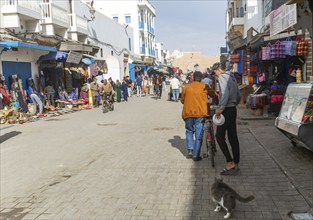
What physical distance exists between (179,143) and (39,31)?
14.0 meters

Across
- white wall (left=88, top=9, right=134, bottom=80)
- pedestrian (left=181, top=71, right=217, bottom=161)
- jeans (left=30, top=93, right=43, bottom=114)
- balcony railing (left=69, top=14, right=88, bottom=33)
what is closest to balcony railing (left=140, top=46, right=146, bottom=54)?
white wall (left=88, top=9, right=134, bottom=80)

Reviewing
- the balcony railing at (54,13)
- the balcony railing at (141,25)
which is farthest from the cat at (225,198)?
the balcony railing at (141,25)

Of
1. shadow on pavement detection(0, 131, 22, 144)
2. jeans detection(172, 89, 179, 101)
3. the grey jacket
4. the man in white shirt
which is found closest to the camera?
the grey jacket

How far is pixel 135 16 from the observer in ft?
189

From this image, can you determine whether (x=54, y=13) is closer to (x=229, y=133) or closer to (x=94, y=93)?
(x=94, y=93)

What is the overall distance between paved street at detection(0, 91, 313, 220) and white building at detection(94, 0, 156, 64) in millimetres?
45892

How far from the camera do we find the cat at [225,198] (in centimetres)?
436

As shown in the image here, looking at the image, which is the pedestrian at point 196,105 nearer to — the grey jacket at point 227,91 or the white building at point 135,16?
the grey jacket at point 227,91

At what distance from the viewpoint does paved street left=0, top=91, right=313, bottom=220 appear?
4.79 meters

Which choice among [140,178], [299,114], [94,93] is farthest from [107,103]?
[299,114]

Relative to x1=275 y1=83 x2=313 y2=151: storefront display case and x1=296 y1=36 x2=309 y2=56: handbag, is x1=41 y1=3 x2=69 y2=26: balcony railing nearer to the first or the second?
x1=296 y1=36 x2=309 y2=56: handbag

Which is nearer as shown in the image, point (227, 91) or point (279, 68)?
point (227, 91)

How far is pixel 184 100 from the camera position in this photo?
7.27m

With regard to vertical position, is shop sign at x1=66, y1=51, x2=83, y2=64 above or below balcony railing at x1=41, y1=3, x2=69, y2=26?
below
